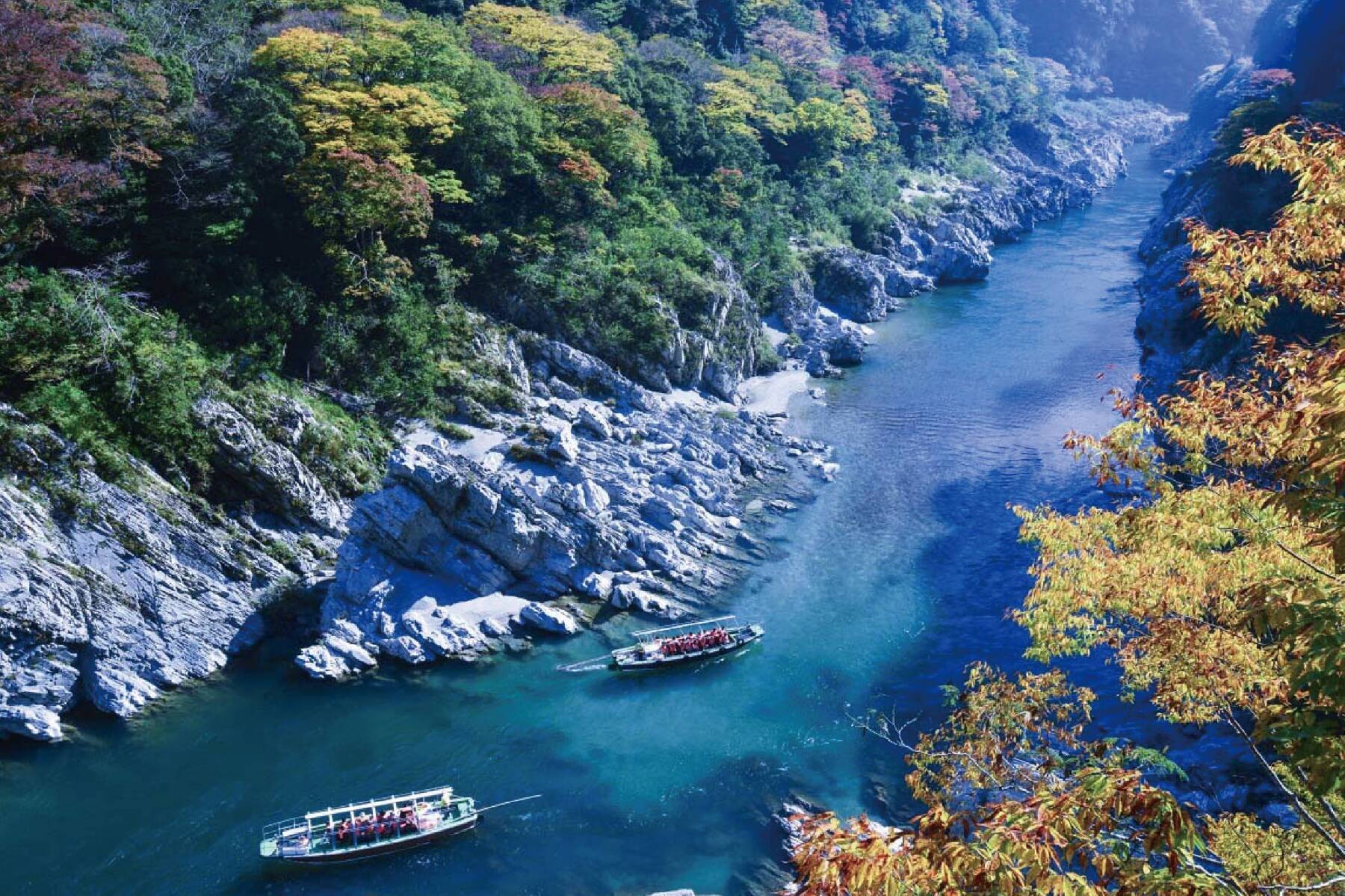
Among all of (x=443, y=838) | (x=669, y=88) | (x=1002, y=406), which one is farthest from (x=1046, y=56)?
(x=443, y=838)

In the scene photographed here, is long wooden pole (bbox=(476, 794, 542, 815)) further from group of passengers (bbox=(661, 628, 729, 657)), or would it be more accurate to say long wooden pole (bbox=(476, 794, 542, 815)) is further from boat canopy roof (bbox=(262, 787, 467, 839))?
group of passengers (bbox=(661, 628, 729, 657))

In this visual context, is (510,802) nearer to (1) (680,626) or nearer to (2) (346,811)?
(2) (346,811)

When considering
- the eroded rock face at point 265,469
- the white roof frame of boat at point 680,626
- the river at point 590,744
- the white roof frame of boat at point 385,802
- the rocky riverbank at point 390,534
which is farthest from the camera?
the eroded rock face at point 265,469

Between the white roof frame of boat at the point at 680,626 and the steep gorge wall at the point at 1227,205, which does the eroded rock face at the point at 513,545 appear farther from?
the steep gorge wall at the point at 1227,205

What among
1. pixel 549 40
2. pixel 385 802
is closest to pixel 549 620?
pixel 385 802

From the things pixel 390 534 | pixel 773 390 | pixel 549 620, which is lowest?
pixel 549 620

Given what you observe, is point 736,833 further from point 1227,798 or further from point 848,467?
point 848,467

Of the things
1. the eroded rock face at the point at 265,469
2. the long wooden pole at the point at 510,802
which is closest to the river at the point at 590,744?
the long wooden pole at the point at 510,802

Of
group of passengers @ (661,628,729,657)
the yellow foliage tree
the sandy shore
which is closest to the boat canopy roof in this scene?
group of passengers @ (661,628,729,657)
